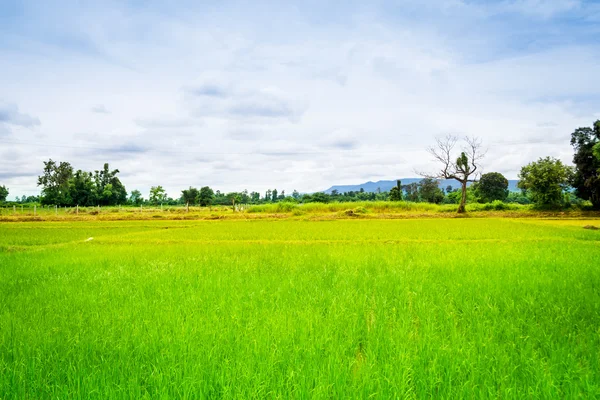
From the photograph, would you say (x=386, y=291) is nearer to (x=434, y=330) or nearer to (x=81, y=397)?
(x=434, y=330)

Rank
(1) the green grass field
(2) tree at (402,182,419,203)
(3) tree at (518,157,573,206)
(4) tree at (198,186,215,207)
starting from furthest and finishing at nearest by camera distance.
Result: (2) tree at (402,182,419,203) < (4) tree at (198,186,215,207) < (3) tree at (518,157,573,206) < (1) the green grass field

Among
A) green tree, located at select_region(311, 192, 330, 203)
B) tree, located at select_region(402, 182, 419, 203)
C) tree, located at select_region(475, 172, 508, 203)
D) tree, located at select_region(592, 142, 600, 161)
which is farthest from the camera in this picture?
tree, located at select_region(402, 182, 419, 203)

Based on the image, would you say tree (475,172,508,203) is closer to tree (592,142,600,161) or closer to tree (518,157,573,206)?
tree (518,157,573,206)

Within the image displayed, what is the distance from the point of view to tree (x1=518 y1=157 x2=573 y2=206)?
2711 cm

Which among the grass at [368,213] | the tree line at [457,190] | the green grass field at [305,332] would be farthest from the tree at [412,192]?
the green grass field at [305,332]

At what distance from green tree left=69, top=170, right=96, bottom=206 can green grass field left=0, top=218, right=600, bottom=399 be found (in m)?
55.9

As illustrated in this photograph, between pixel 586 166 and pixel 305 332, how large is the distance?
106 feet

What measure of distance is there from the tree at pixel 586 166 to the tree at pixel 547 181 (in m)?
0.73

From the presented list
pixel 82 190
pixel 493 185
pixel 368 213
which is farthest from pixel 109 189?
pixel 493 185

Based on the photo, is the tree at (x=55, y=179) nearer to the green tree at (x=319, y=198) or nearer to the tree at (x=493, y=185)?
the green tree at (x=319, y=198)

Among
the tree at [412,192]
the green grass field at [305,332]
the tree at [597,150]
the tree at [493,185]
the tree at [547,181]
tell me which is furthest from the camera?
the tree at [412,192]

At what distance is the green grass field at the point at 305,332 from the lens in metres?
2.56

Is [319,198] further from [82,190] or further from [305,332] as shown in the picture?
[305,332]

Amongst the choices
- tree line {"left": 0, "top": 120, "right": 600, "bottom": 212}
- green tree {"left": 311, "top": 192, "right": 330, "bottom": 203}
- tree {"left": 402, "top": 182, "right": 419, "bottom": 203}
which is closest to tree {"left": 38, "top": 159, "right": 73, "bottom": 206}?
tree line {"left": 0, "top": 120, "right": 600, "bottom": 212}
